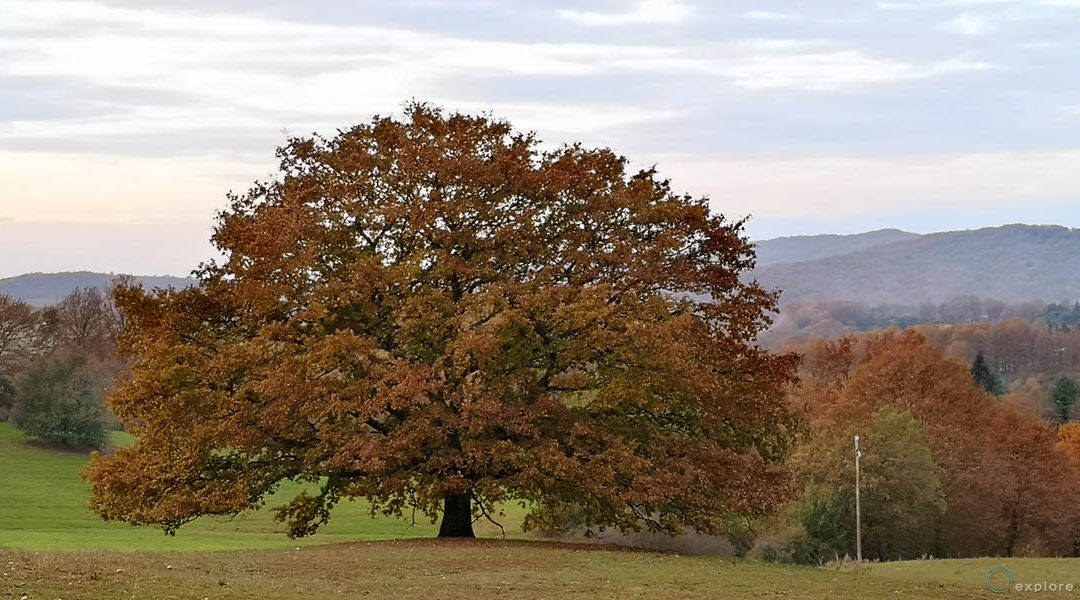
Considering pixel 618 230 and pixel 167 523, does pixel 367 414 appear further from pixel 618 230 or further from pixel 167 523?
pixel 618 230

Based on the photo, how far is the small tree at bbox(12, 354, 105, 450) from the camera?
267ft

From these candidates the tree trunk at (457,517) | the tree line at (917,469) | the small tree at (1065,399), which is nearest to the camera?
the tree trunk at (457,517)

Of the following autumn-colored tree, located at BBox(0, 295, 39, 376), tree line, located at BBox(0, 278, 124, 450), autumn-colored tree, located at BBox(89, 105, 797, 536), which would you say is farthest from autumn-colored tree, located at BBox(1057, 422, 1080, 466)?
autumn-colored tree, located at BBox(0, 295, 39, 376)

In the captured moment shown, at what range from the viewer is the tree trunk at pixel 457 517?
1313 inches

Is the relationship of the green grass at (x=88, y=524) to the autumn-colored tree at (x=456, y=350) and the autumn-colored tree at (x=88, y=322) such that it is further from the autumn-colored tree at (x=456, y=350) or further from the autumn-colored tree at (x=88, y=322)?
the autumn-colored tree at (x=88, y=322)

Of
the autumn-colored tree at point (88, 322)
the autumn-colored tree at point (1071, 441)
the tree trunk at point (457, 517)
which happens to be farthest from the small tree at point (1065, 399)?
the tree trunk at point (457, 517)

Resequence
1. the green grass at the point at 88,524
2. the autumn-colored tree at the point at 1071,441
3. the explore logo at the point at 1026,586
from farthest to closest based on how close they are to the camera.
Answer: the autumn-colored tree at the point at 1071,441 → the green grass at the point at 88,524 → the explore logo at the point at 1026,586

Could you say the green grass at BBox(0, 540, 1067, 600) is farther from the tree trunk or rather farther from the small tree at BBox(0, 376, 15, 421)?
the small tree at BBox(0, 376, 15, 421)

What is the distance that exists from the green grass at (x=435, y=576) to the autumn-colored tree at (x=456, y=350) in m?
2.21

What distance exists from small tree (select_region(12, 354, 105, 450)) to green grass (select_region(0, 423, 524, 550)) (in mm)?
1234

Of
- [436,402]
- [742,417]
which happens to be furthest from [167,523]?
[742,417]

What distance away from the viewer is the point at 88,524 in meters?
56.7

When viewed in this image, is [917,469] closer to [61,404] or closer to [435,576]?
[435,576]

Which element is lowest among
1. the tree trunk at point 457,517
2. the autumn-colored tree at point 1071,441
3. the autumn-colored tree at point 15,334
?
the autumn-colored tree at point 1071,441
